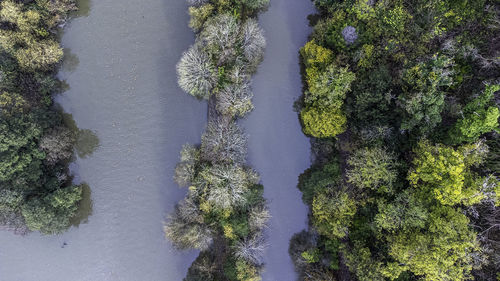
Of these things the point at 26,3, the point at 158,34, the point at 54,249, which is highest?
the point at 26,3

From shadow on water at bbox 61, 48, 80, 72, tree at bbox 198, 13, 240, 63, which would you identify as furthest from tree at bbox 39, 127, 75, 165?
tree at bbox 198, 13, 240, 63

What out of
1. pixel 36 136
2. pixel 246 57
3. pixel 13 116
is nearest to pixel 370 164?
pixel 246 57

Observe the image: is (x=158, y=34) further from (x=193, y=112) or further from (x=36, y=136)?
(x=36, y=136)

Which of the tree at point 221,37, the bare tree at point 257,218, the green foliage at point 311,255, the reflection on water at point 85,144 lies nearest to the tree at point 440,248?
the green foliage at point 311,255

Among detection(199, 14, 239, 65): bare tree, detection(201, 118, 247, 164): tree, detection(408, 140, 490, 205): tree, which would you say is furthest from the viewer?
detection(201, 118, 247, 164): tree

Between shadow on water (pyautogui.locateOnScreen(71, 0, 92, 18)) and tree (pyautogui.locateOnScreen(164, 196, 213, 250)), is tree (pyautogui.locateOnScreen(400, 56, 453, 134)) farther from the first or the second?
shadow on water (pyautogui.locateOnScreen(71, 0, 92, 18))

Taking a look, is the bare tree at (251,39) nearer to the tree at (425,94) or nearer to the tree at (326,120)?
the tree at (326,120)
